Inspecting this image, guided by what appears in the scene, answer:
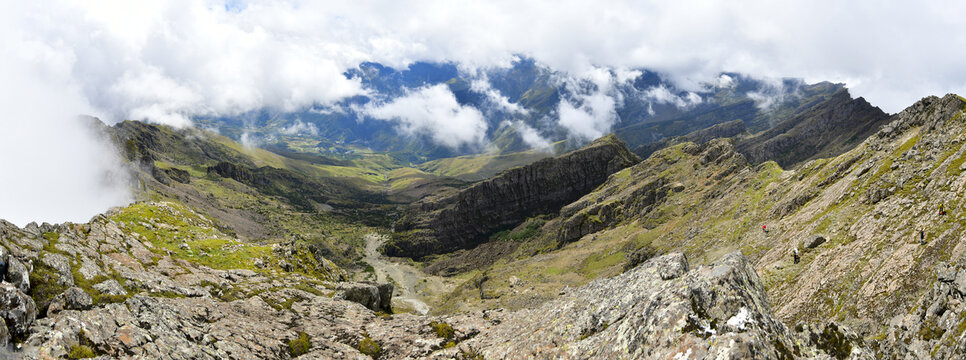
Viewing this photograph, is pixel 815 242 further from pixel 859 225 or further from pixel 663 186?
pixel 663 186

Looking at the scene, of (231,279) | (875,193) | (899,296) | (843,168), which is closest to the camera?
(899,296)

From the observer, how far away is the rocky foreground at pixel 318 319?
52.5ft

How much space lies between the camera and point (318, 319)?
41.3 metres

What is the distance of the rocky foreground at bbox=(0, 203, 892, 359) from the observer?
631 inches

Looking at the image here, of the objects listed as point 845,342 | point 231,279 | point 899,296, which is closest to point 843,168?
point 899,296

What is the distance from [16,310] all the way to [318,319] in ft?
78.1

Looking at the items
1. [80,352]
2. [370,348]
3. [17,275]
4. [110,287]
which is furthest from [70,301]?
[370,348]

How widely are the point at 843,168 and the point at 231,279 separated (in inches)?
4350

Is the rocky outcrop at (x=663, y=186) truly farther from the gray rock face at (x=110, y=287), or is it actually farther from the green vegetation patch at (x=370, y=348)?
the gray rock face at (x=110, y=287)

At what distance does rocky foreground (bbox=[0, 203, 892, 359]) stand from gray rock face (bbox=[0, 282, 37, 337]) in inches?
2.8

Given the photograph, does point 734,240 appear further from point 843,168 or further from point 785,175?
point 785,175

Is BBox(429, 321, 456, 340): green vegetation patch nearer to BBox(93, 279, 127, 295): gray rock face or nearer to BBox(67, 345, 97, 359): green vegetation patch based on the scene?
BBox(67, 345, 97, 359): green vegetation patch

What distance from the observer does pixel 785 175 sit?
368 feet

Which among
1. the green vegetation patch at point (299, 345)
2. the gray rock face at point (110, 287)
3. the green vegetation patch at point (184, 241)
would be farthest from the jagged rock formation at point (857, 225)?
the green vegetation patch at point (184, 241)
